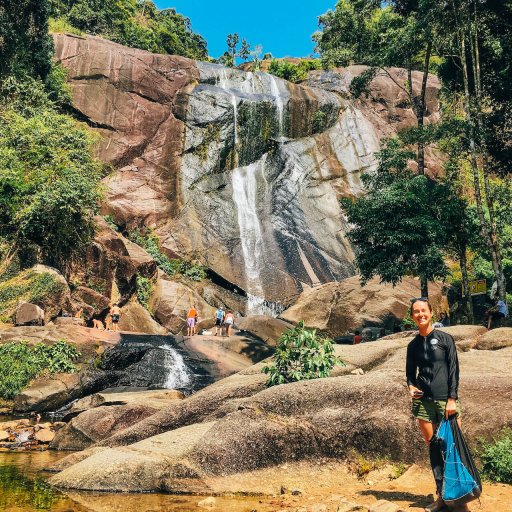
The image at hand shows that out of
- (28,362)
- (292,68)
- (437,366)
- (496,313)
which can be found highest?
(292,68)

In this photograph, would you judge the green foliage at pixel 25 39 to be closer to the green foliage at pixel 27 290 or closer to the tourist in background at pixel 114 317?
the green foliage at pixel 27 290

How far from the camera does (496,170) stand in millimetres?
23094

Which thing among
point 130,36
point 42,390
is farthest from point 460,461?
point 130,36

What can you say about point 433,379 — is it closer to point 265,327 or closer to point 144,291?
point 265,327

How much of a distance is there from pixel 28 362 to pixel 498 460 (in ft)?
50.4

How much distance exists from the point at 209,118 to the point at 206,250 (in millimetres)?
10600

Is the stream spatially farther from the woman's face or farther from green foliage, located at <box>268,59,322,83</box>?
green foliage, located at <box>268,59,322,83</box>

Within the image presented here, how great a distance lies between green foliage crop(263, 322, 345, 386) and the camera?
359 inches

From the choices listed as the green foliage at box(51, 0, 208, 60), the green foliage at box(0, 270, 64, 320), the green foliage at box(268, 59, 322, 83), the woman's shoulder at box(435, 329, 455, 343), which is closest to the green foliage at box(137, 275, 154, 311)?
the green foliage at box(0, 270, 64, 320)

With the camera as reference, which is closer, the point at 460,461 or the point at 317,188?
the point at 460,461

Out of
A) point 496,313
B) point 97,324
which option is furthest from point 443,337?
point 97,324

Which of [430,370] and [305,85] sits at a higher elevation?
[305,85]

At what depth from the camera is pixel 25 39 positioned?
29.3 metres

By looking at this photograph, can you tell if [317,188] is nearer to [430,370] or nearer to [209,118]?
[209,118]
